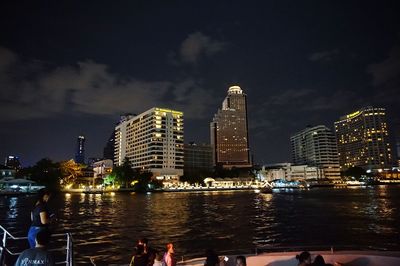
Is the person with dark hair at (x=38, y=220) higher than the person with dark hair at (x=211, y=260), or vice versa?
the person with dark hair at (x=38, y=220)

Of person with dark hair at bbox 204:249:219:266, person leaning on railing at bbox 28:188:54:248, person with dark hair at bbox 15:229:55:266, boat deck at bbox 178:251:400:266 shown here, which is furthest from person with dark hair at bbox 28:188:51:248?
boat deck at bbox 178:251:400:266

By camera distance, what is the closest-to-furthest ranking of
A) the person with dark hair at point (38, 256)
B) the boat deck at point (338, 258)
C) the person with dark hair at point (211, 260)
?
the person with dark hair at point (38, 256) → the person with dark hair at point (211, 260) → the boat deck at point (338, 258)

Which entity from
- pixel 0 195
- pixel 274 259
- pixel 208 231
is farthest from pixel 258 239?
pixel 0 195

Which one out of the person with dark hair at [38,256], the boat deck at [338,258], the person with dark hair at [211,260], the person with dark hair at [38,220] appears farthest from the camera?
the boat deck at [338,258]

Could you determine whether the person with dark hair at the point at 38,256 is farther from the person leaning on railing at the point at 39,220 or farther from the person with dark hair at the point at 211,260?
the person with dark hair at the point at 211,260

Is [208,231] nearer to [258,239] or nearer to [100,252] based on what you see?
[258,239]

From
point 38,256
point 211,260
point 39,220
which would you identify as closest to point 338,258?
point 211,260

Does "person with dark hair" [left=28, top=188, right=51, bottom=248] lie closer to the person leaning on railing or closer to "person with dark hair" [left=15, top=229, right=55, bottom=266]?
the person leaning on railing

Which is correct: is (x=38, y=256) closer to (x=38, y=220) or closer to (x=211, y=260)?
(x=38, y=220)

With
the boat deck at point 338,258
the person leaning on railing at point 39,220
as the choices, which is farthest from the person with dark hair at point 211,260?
the person leaning on railing at point 39,220

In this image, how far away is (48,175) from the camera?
146375 millimetres

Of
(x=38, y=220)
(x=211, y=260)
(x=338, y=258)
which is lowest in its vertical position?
(x=338, y=258)

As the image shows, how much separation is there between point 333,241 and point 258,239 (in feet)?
21.9

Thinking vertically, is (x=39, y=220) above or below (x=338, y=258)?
above
